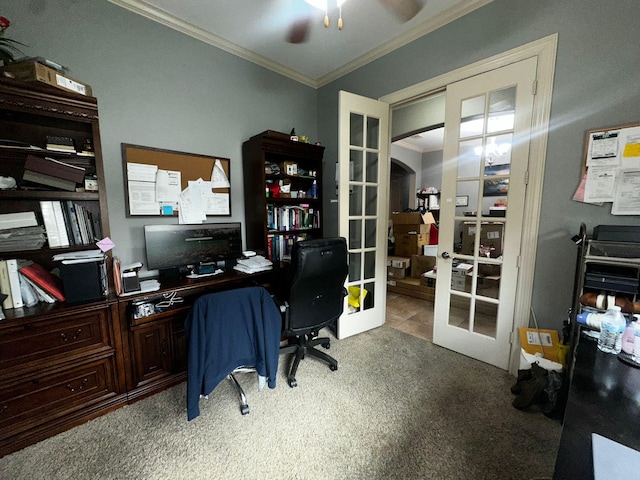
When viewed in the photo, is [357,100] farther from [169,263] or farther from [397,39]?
[169,263]

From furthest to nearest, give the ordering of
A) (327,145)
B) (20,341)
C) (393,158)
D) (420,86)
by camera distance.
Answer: (393,158) → (327,145) → (420,86) → (20,341)

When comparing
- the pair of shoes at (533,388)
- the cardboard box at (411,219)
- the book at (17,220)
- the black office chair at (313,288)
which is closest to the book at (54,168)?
the book at (17,220)

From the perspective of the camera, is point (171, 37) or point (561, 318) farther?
point (171, 37)

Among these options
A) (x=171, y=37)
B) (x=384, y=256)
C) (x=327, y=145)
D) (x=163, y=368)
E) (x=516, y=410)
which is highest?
(x=171, y=37)

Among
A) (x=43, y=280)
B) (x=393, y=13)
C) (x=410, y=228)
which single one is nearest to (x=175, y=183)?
(x=43, y=280)

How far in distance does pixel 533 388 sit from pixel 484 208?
1.30m

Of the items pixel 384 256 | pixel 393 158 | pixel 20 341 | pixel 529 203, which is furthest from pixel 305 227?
pixel 393 158

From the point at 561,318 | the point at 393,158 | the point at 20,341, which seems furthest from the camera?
the point at 393,158

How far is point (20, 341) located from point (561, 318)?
11.2 ft

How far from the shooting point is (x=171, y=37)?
216cm

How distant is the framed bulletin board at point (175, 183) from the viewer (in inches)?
80.7

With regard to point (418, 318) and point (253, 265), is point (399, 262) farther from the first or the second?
point (253, 265)

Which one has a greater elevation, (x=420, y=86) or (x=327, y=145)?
(x=420, y=86)

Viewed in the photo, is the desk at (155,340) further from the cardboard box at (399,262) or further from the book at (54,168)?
the cardboard box at (399,262)
